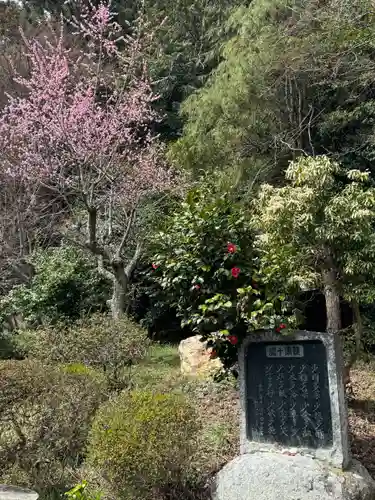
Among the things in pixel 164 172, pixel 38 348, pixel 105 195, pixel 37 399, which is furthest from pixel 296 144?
pixel 37 399

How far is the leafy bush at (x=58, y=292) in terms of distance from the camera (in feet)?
35.5

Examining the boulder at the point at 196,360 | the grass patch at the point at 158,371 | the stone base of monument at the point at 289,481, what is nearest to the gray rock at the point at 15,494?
the stone base of monument at the point at 289,481

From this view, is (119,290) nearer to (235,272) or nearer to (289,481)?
(235,272)

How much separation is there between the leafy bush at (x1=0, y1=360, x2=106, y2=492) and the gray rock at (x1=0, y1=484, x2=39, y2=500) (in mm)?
486

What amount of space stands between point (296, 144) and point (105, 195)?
13.0 feet

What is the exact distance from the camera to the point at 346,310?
31.9 feet

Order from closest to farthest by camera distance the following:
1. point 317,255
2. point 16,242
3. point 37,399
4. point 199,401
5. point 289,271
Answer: point 37,399 < point 289,271 < point 317,255 < point 199,401 < point 16,242

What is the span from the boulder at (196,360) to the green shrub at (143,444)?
11.2 feet

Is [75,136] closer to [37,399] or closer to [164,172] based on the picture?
[164,172]

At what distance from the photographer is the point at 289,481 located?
3859mm

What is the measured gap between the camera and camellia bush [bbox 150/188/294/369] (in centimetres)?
438

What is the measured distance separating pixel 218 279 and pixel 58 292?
710 cm

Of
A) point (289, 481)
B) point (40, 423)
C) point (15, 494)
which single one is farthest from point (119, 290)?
point (289, 481)

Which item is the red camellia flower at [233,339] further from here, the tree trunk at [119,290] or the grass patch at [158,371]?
the tree trunk at [119,290]
